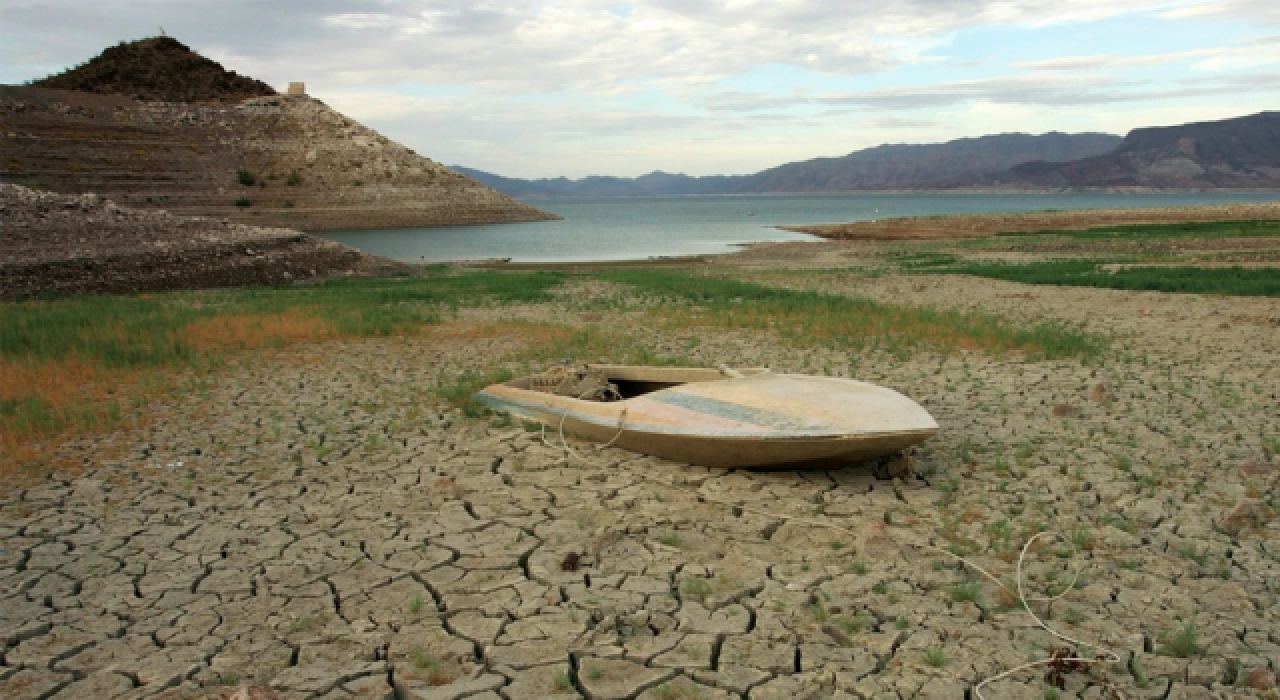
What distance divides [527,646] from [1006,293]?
15.2m

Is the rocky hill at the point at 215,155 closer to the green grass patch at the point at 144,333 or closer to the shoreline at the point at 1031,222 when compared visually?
the shoreline at the point at 1031,222

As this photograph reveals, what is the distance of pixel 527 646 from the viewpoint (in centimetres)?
393

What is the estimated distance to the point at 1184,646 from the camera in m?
3.75

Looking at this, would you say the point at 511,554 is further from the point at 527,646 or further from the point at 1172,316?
the point at 1172,316

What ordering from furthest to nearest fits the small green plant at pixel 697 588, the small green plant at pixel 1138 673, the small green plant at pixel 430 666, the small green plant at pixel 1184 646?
the small green plant at pixel 697 588
the small green plant at pixel 1184 646
the small green plant at pixel 430 666
the small green plant at pixel 1138 673

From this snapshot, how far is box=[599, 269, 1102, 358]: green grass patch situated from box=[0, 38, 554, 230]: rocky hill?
39.9 m

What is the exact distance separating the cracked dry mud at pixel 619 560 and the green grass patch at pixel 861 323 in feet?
8.73

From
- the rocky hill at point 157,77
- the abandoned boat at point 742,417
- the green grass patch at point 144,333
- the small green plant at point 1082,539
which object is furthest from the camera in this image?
the rocky hill at point 157,77

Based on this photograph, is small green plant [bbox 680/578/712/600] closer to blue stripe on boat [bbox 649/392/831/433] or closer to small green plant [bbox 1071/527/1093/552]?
blue stripe on boat [bbox 649/392/831/433]

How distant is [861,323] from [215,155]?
5542cm

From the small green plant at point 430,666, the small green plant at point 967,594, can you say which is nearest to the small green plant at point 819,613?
the small green plant at point 967,594

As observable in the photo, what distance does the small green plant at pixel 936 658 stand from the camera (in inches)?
145

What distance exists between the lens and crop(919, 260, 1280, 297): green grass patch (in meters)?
15.5

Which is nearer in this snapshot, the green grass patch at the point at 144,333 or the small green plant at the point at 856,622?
the small green plant at the point at 856,622
